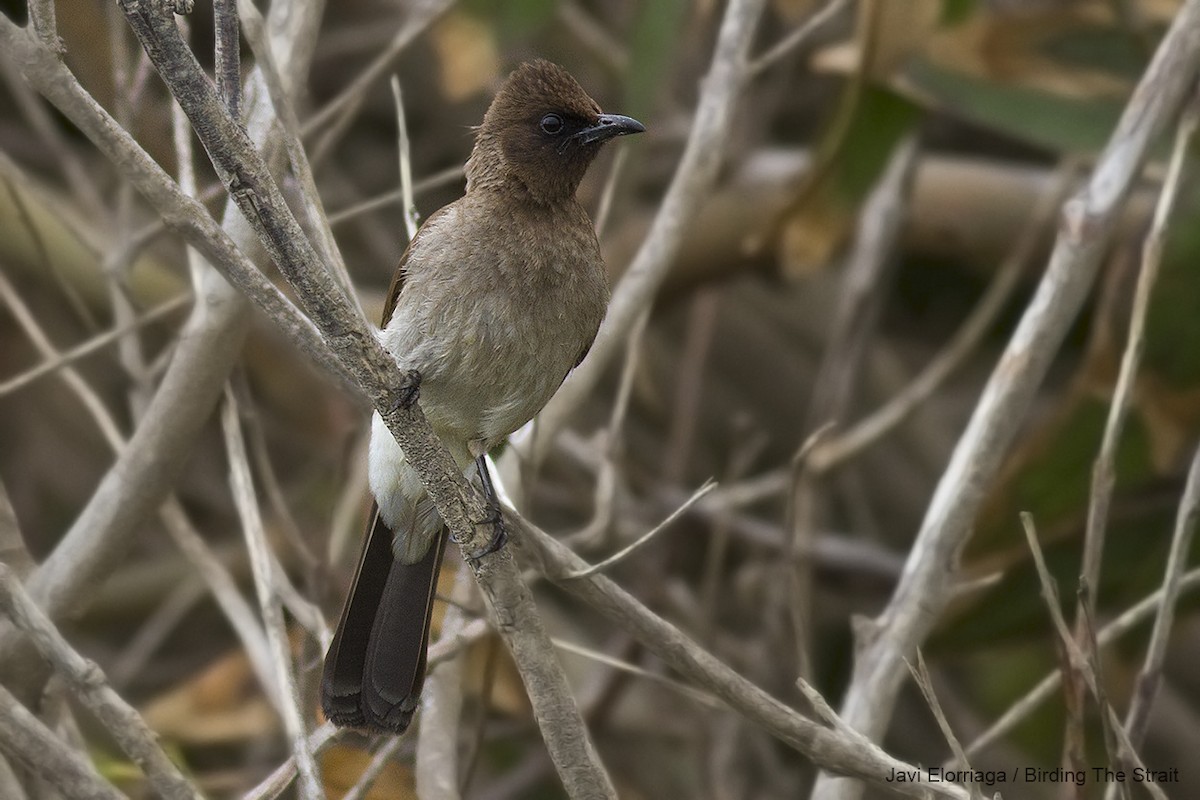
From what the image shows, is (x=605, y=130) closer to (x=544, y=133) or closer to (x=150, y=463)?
(x=544, y=133)

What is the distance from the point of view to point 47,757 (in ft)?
A: 6.90

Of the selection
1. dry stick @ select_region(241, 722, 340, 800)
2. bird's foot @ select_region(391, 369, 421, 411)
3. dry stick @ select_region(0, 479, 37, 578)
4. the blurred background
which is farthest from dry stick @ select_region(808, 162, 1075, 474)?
dry stick @ select_region(0, 479, 37, 578)

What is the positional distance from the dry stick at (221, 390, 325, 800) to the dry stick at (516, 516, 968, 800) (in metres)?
0.44

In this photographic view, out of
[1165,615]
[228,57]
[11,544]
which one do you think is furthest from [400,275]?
[1165,615]

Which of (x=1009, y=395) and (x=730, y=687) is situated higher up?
(x=1009, y=395)

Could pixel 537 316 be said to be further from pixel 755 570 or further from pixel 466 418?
pixel 755 570

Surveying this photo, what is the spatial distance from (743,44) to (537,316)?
2.45ft

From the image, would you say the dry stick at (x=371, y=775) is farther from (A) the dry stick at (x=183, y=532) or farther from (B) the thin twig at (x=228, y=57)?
(B) the thin twig at (x=228, y=57)

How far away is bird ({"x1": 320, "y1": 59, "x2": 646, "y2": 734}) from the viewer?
9.02ft

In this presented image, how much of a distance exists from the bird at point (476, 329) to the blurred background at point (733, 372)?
0.46ft

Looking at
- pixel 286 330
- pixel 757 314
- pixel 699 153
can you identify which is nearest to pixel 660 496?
pixel 757 314

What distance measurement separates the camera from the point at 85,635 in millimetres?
5191

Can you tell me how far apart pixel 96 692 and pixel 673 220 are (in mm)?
1430

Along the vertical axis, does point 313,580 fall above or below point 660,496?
above
